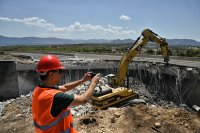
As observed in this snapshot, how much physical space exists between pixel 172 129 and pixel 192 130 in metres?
0.68

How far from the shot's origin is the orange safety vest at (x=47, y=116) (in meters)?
2.81

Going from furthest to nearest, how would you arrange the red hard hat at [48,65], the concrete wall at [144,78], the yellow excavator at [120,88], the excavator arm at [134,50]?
the concrete wall at [144,78] < the excavator arm at [134,50] < the yellow excavator at [120,88] < the red hard hat at [48,65]

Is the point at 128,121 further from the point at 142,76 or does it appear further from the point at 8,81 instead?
the point at 8,81

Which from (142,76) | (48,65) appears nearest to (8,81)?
(142,76)

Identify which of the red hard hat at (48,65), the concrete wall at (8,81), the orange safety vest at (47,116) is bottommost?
the concrete wall at (8,81)

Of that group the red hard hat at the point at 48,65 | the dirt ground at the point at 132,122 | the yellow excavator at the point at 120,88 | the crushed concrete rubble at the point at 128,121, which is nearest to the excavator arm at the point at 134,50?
the yellow excavator at the point at 120,88

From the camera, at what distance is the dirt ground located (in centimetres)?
970

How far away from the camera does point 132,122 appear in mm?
10219

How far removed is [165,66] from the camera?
1753 cm

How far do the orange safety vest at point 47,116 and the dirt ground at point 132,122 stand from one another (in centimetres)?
688

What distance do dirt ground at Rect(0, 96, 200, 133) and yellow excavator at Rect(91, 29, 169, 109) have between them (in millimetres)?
647

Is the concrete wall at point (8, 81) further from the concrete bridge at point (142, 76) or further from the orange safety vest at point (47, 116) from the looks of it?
the orange safety vest at point (47, 116)

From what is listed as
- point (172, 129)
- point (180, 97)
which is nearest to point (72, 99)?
point (172, 129)

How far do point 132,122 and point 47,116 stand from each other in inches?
304
